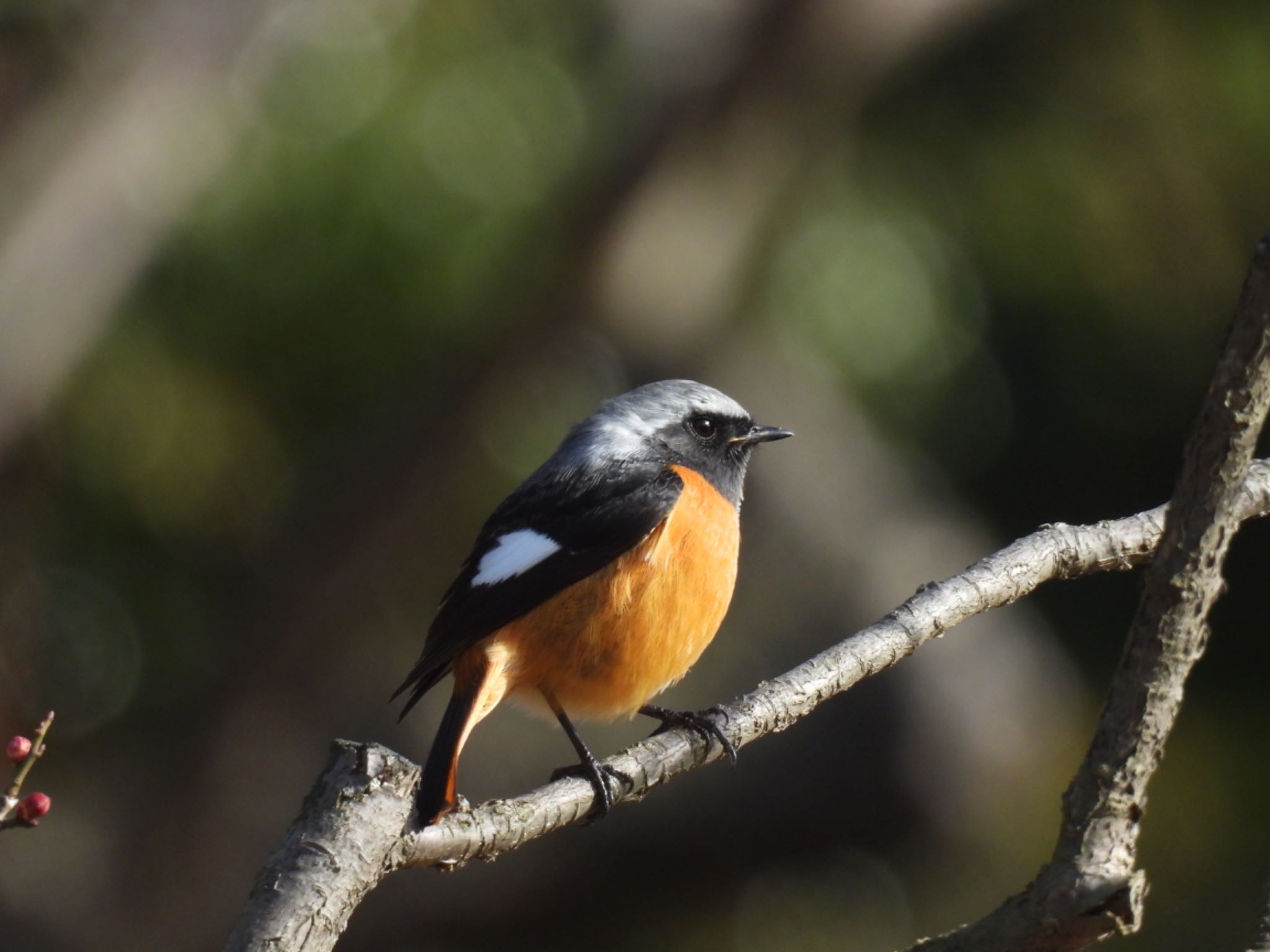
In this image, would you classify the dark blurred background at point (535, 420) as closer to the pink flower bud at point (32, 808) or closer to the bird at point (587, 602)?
the bird at point (587, 602)

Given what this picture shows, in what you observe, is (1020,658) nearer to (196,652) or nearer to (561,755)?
(561,755)

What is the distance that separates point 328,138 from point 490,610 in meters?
3.77

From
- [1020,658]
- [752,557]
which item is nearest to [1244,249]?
[1020,658]

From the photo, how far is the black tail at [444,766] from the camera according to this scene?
6.87ft

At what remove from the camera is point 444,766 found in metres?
2.36

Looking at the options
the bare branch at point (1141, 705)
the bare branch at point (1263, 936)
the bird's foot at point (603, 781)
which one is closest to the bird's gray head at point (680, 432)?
the bird's foot at point (603, 781)

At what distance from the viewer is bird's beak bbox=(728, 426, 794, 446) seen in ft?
12.7

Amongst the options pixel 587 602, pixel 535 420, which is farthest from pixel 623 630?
pixel 535 420

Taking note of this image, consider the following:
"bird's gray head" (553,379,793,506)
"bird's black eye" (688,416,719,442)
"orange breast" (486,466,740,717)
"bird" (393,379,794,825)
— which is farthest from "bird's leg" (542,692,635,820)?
"bird's black eye" (688,416,719,442)

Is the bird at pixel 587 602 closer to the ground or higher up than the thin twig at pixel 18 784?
higher up

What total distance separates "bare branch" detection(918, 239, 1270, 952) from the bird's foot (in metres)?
0.86

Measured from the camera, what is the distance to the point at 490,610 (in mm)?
3207

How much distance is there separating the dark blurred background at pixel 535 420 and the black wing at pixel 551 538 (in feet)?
7.00

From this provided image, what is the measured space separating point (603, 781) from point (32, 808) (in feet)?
3.80
